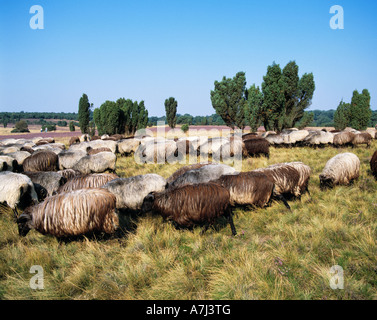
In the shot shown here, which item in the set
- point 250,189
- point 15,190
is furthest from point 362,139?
point 15,190

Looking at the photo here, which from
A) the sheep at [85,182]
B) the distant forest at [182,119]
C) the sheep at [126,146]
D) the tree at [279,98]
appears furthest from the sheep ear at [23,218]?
the distant forest at [182,119]

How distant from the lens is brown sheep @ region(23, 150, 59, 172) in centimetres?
924

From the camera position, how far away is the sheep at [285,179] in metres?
5.88

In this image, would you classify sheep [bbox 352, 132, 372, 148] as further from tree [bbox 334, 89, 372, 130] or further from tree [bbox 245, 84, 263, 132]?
tree [bbox 334, 89, 372, 130]

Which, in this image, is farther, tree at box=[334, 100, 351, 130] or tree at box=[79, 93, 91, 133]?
tree at box=[334, 100, 351, 130]

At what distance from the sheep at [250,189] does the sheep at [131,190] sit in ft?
6.69

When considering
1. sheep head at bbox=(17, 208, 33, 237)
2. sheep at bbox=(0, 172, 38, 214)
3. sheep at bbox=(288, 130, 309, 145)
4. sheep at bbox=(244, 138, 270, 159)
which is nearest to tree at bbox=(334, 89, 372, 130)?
sheep at bbox=(288, 130, 309, 145)

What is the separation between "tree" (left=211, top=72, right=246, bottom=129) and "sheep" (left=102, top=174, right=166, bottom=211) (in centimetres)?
2719

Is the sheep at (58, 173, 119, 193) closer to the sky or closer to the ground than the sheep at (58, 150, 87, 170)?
closer to the ground

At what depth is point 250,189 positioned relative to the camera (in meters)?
5.13

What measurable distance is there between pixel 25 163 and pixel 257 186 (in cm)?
992

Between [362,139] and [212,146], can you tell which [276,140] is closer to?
[362,139]

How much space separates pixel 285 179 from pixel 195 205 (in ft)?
9.87
